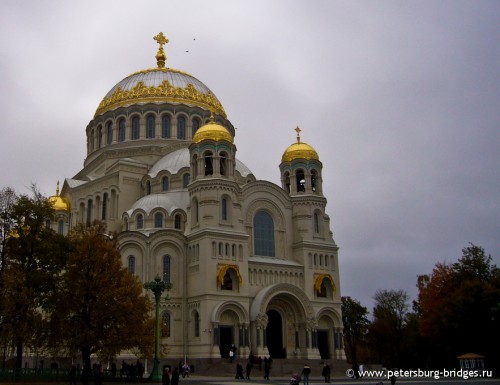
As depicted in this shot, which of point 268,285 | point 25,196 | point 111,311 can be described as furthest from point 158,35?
point 111,311

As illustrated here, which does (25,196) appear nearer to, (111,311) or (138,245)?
(111,311)

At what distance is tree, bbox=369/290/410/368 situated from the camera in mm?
56938

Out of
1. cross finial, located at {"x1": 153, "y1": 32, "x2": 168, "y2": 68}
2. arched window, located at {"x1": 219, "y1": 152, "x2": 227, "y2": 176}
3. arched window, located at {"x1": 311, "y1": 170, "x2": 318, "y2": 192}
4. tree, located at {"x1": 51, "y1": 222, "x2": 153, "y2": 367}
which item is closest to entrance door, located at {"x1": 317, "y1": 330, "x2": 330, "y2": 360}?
arched window, located at {"x1": 311, "y1": 170, "x2": 318, "y2": 192}

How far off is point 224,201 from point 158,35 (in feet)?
86.5

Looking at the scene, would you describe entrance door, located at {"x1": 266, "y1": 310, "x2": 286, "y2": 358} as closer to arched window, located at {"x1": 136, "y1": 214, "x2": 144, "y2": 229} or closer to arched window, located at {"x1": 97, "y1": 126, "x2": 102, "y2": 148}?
arched window, located at {"x1": 136, "y1": 214, "x2": 144, "y2": 229}

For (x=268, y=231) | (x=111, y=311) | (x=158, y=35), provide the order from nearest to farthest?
1. (x=111, y=311)
2. (x=268, y=231)
3. (x=158, y=35)

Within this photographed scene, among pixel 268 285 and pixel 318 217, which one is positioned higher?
pixel 318 217

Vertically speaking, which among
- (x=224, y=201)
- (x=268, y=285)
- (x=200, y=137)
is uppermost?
(x=200, y=137)

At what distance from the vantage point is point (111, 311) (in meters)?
26.3

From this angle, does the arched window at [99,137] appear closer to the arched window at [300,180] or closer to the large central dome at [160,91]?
the large central dome at [160,91]

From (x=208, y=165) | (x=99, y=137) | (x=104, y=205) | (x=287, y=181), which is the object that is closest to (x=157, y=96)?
(x=99, y=137)

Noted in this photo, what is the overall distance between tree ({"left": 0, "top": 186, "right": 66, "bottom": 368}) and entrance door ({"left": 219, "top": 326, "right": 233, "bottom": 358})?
12.4 metres

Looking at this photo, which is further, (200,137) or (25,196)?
(200,137)

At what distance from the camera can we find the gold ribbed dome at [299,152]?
1750 inches
